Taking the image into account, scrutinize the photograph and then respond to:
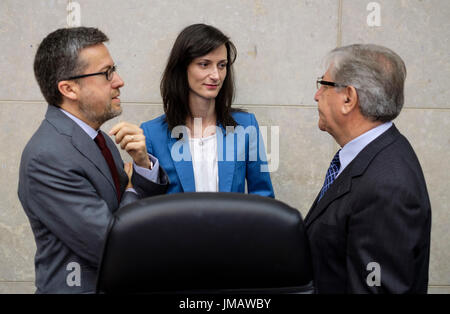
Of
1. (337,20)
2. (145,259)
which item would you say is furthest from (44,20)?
(145,259)

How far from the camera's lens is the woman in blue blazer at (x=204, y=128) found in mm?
2117

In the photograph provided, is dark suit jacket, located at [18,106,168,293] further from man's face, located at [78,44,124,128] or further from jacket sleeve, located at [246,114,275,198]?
jacket sleeve, located at [246,114,275,198]

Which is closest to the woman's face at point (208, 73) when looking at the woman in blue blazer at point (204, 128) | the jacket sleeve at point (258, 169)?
the woman in blue blazer at point (204, 128)

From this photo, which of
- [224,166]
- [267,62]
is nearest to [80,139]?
[224,166]

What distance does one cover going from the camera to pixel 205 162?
2.17 meters

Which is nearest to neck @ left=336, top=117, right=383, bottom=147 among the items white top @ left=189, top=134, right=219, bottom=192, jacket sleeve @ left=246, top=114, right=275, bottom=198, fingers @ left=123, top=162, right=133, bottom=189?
jacket sleeve @ left=246, top=114, right=275, bottom=198

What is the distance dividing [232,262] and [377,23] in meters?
2.11

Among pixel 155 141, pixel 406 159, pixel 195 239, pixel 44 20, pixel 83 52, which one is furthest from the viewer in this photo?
pixel 44 20

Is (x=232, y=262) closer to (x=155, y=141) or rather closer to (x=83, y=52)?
(x=83, y=52)

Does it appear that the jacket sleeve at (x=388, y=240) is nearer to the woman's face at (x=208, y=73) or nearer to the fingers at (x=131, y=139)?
the fingers at (x=131, y=139)

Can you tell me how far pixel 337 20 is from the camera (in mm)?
2643

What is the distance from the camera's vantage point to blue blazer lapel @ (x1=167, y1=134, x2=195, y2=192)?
210 cm

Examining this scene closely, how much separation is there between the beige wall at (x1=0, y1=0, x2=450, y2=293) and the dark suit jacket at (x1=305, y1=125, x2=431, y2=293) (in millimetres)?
1201

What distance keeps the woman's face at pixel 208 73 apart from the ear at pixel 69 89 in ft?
2.06
